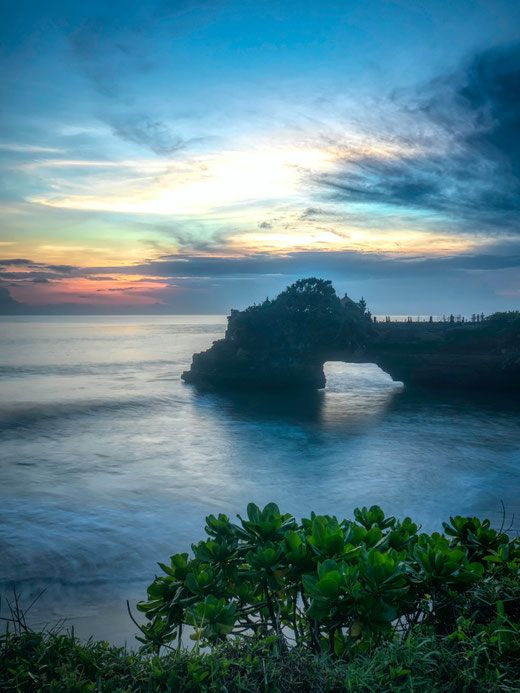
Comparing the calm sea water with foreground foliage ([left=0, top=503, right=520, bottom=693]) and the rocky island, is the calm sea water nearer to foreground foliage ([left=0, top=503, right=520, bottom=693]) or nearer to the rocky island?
the rocky island

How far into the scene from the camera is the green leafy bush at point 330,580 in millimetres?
2312

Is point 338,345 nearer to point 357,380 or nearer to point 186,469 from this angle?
point 357,380

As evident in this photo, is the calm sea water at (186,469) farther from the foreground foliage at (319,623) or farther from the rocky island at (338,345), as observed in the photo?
the foreground foliage at (319,623)

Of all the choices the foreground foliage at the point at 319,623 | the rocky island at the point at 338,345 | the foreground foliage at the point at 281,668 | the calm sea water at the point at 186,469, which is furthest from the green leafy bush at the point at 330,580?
the rocky island at the point at 338,345

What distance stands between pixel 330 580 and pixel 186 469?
1647cm

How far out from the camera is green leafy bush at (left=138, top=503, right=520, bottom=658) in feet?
7.59

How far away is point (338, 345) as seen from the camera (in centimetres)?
3272

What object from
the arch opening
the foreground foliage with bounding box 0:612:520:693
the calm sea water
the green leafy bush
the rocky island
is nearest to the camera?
the foreground foliage with bounding box 0:612:520:693

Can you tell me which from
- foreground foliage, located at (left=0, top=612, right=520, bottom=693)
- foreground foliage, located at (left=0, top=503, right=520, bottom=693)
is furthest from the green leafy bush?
foreground foliage, located at (left=0, top=612, right=520, bottom=693)

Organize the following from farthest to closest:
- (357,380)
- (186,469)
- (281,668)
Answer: (357,380), (186,469), (281,668)

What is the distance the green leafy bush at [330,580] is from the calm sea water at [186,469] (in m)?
5.69

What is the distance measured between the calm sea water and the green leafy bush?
18.7ft

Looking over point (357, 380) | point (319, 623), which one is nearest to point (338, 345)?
point (357, 380)

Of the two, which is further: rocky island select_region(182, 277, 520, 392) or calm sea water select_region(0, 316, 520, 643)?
rocky island select_region(182, 277, 520, 392)
